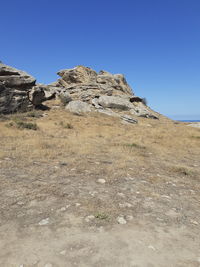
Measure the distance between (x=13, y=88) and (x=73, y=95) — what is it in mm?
14128

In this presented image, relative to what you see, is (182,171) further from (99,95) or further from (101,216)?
(99,95)

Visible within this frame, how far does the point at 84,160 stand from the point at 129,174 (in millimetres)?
2512

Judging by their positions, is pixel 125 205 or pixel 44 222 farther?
pixel 125 205

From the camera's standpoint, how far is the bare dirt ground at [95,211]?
10.0ft

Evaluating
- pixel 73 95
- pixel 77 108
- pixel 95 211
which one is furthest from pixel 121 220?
pixel 73 95

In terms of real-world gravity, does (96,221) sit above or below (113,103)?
below

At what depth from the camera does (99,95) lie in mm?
32625

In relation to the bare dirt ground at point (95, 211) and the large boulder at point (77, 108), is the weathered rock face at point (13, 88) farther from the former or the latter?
the bare dirt ground at point (95, 211)

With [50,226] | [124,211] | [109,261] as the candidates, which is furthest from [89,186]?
[109,261]

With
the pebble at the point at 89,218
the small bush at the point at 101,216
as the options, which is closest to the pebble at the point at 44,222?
the pebble at the point at 89,218

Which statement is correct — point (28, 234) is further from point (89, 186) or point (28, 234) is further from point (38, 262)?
point (89, 186)

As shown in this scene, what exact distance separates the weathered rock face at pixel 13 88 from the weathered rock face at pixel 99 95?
6.40 m

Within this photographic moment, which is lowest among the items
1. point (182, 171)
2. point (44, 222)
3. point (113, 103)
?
point (44, 222)

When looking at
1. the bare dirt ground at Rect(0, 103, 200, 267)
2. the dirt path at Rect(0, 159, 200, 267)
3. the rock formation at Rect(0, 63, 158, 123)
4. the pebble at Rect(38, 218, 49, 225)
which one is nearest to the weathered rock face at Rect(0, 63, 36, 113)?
the rock formation at Rect(0, 63, 158, 123)
